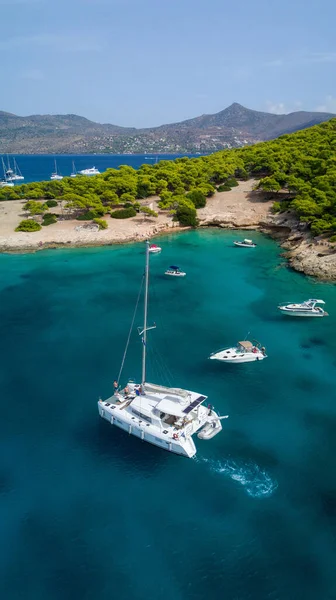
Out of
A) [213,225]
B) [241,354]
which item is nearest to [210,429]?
[241,354]

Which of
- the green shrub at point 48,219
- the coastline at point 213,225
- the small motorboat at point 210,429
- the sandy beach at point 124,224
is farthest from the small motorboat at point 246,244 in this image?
the small motorboat at point 210,429

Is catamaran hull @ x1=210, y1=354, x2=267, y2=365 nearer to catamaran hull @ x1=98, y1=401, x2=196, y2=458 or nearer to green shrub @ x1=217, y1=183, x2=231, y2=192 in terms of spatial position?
catamaran hull @ x1=98, y1=401, x2=196, y2=458

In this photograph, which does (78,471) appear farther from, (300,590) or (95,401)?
(300,590)

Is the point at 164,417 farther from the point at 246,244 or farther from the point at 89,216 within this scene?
the point at 89,216

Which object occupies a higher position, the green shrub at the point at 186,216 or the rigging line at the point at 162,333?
the green shrub at the point at 186,216

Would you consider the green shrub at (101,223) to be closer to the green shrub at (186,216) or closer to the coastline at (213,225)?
the coastline at (213,225)

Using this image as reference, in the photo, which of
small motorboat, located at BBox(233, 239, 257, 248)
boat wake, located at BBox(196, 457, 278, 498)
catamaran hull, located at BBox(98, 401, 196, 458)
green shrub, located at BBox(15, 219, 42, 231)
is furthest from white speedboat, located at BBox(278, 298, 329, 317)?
green shrub, located at BBox(15, 219, 42, 231)

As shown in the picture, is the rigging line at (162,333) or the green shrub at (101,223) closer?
the rigging line at (162,333)
